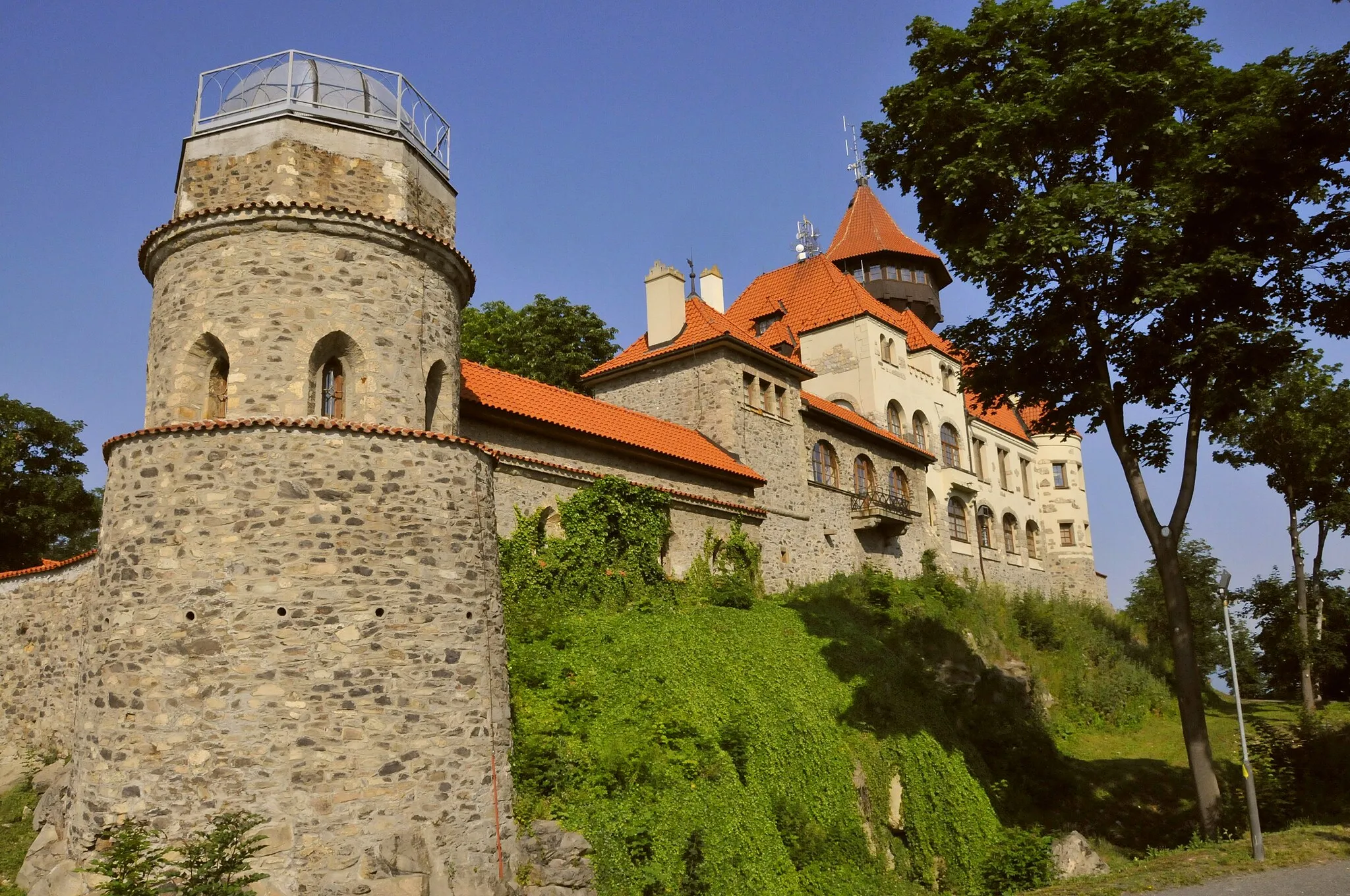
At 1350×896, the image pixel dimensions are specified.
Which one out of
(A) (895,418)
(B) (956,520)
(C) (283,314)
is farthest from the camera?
(B) (956,520)

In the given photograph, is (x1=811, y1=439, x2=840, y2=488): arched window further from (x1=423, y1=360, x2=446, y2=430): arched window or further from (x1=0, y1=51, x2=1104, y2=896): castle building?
(x1=423, y1=360, x2=446, y2=430): arched window

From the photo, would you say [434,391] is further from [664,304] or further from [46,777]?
[664,304]

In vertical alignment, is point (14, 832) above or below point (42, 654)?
below

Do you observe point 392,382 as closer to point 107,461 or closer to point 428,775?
point 107,461

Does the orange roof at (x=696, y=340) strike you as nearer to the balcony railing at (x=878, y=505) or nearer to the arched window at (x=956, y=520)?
the balcony railing at (x=878, y=505)

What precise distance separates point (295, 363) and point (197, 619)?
343cm

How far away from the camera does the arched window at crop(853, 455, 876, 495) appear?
97.2ft

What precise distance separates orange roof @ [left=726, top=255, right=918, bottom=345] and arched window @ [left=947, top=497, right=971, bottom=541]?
673cm

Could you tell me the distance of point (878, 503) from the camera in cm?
2936

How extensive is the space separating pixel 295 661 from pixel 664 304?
17689 mm

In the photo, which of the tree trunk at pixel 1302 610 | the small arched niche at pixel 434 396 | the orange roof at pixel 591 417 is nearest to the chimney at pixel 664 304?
the orange roof at pixel 591 417

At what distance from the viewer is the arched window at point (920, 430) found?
33.6 m

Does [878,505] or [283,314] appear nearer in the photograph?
[283,314]

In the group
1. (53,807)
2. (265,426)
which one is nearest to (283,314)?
(265,426)
